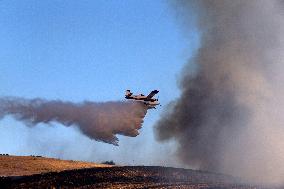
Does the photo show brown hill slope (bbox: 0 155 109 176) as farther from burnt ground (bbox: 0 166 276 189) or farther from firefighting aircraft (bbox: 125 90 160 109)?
firefighting aircraft (bbox: 125 90 160 109)

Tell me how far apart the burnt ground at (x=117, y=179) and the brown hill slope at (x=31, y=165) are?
4.28 metres

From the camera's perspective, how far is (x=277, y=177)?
41.4 m

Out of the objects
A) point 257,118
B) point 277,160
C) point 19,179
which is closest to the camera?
point 19,179

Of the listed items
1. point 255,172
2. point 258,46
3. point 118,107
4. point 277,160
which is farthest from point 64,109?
point 258,46

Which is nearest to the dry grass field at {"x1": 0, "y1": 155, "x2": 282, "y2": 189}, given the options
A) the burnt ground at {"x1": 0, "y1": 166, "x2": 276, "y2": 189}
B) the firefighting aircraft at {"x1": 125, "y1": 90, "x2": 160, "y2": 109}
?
the burnt ground at {"x1": 0, "y1": 166, "x2": 276, "y2": 189}

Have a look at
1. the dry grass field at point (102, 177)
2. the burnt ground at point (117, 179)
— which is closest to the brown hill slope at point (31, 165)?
the dry grass field at point (102, 177)

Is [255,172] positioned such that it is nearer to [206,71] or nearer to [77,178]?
[206,71]

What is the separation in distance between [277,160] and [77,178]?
1031 inches

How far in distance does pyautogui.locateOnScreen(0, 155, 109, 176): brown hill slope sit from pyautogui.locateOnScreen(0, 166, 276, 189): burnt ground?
4.28 meters

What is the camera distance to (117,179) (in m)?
27.9

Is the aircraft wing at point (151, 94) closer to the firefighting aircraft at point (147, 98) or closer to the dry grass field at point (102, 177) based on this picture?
the firefighting aircraft at point (147, 98)

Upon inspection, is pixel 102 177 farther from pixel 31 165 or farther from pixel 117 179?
pixel 31 165

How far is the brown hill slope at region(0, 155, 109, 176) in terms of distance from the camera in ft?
107

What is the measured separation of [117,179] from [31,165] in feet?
32.8
